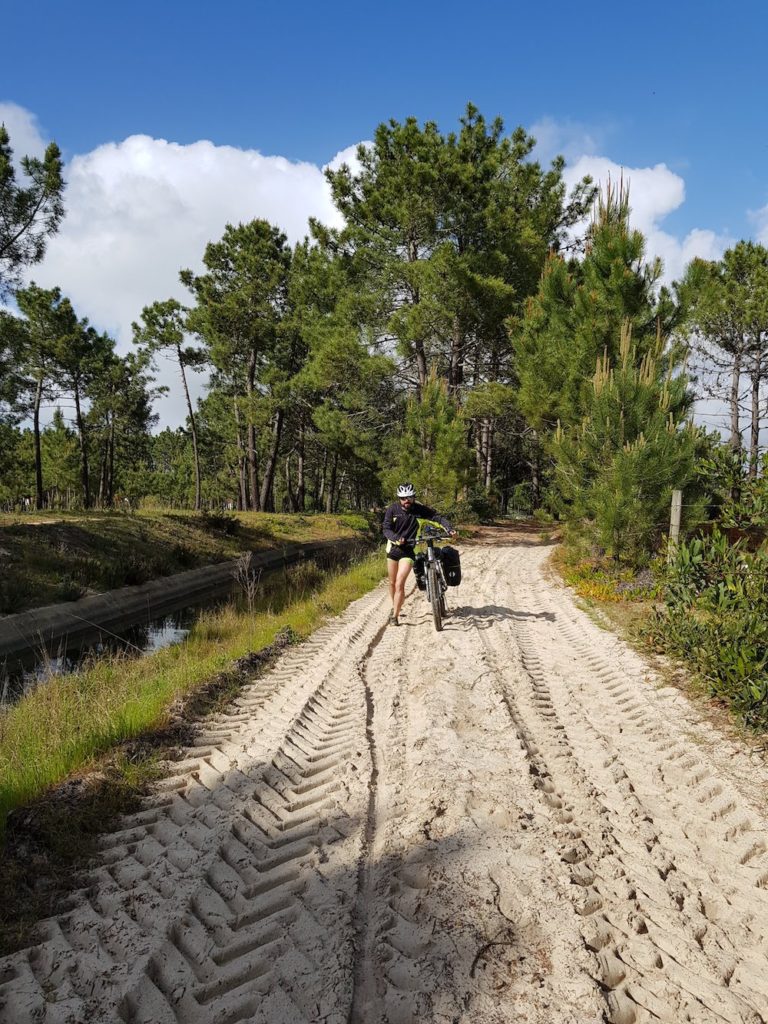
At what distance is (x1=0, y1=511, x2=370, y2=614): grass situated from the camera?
42.7ft

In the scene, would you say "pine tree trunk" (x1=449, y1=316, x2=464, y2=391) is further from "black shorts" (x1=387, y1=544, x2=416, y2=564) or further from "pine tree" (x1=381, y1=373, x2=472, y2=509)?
"black shorts" (x1=387, y1=544, x2=416, y2=564)

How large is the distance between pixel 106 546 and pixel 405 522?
40.8 ft

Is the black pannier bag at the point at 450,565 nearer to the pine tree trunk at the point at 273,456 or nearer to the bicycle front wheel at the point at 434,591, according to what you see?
the bicycle front wheel at the point at 434,591

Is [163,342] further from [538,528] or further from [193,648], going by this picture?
[193,648]

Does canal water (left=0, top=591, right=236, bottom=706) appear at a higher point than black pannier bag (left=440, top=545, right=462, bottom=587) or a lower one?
lower

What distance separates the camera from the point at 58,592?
42.1 ft

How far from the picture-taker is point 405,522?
7988 mm

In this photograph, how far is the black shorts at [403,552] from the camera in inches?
312

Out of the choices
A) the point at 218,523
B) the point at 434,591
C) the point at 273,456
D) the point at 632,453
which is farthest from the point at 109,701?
the point at 273,456

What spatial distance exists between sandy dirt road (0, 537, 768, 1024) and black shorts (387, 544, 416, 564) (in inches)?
111

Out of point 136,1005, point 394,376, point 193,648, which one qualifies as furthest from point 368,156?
point 136,1005

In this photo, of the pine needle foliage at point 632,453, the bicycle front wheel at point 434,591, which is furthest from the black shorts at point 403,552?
the pine needle foliage at point 632,453

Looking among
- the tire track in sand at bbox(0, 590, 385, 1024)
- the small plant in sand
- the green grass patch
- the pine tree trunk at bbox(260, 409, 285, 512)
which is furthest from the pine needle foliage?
the pine tree trunk at bbox(260, 409, 285, 512)

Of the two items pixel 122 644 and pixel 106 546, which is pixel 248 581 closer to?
pixel 122 644
